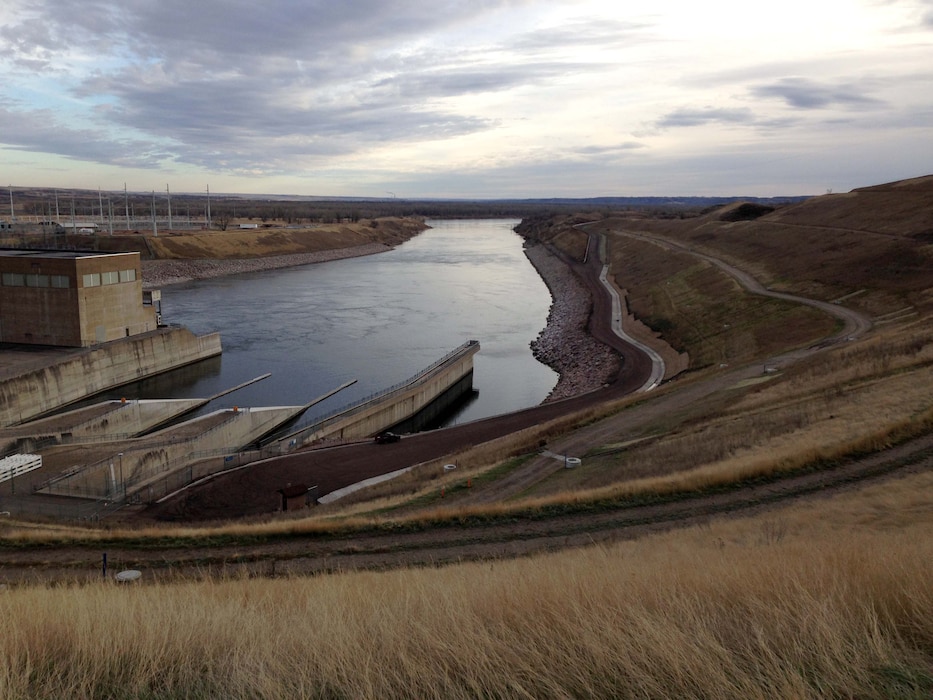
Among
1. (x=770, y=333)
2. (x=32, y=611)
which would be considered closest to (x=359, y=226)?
(x=770, y=333)

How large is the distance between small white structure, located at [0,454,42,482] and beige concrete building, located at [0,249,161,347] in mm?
16447

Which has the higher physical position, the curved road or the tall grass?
the tall grass

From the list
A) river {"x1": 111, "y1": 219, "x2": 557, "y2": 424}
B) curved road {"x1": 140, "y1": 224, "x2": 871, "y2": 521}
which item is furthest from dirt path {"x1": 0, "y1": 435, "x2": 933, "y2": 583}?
river {"x1": 111, "y1": 219, "x2": 557, "y2": 424}

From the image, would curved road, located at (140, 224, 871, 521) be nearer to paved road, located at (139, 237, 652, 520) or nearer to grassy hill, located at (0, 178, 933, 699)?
paved road, located at (139, 237, 652, 520)

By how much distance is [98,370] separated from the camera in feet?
126

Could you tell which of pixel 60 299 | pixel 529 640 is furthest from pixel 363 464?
pixel 60 299

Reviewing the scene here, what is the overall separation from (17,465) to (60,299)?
60.2 ft

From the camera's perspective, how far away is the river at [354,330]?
4050cm

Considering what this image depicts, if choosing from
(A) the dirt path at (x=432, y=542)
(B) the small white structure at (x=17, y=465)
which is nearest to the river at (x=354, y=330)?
(B) the small white structure at (x=17, y=465)

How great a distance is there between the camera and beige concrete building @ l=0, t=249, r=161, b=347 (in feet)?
127

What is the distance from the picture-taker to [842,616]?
5.37 metres

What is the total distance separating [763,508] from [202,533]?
1124cm

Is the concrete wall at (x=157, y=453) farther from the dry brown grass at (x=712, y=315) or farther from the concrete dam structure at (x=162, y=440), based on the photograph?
the dry brown grass at (x=712, y=315)

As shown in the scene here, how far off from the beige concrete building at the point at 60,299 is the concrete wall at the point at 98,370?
1545mm
